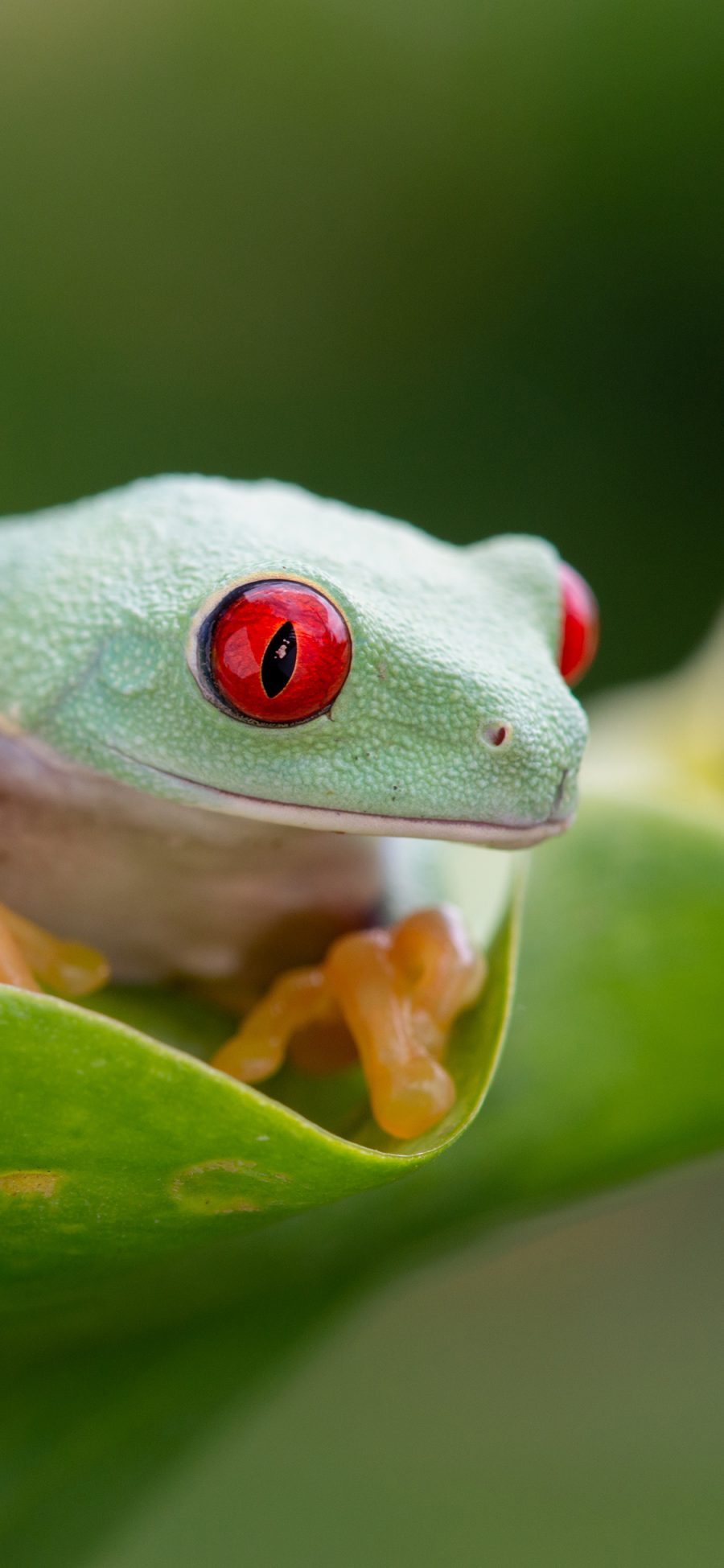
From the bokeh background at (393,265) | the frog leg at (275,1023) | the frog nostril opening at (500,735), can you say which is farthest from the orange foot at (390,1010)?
the bokeh background at (393,265)

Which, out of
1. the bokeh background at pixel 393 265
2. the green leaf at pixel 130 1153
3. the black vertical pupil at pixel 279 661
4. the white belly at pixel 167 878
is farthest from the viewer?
the bokeh background at pixel 393 265

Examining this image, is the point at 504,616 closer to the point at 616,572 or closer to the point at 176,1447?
the point at 176,1447

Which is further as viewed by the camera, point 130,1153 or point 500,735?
point 500,735

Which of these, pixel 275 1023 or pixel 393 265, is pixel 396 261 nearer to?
pixel 393 265

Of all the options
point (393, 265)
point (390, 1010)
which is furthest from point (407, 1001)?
point (393, 265)

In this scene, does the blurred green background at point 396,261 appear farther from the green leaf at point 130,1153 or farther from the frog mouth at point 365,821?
the green leaf at point 130,1153

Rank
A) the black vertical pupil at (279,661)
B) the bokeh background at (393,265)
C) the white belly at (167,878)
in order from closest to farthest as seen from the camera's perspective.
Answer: the black vertical pupil at (279,661) → the white belly at (167,878) → the bokeh background at (393,265)

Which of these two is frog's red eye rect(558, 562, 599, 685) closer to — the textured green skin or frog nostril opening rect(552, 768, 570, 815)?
the textured green skin
